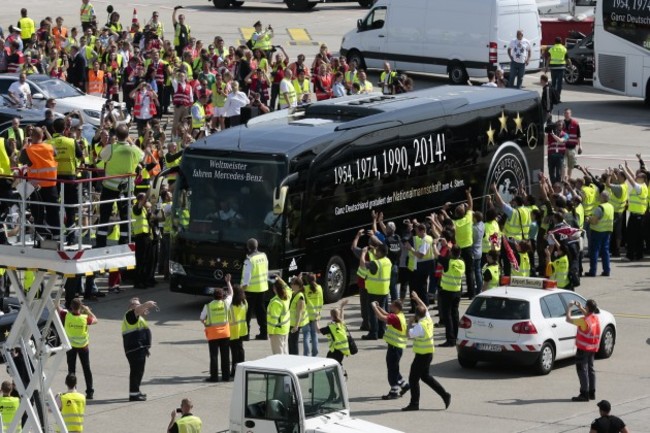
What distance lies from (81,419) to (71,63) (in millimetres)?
25861

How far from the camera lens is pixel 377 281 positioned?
26.0 m

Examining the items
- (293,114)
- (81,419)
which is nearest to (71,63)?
(293,114)

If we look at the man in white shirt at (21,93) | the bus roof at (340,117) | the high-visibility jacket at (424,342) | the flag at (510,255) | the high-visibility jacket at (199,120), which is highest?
the bus roof at (340,117)

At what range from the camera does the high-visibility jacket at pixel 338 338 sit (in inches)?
891

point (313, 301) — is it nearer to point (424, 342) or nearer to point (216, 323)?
point (216, 323)

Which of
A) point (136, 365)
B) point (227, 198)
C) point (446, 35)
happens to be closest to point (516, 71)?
point (446, 35)

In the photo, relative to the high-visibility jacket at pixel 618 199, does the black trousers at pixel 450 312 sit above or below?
below

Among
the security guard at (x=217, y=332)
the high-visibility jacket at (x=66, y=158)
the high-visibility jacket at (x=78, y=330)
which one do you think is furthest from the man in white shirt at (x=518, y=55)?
the high-visibility jacket at (x=66, y=158)

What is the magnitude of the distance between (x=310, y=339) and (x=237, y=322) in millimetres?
1273

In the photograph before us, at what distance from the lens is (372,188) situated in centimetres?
2938

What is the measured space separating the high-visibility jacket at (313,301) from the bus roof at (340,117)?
12.1 feet

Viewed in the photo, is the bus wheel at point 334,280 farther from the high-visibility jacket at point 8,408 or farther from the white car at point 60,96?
the white car at point 60,96

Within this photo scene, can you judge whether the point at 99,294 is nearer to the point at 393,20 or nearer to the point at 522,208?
the point at 522,208

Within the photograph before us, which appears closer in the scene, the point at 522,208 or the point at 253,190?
→ the point at 253,190
